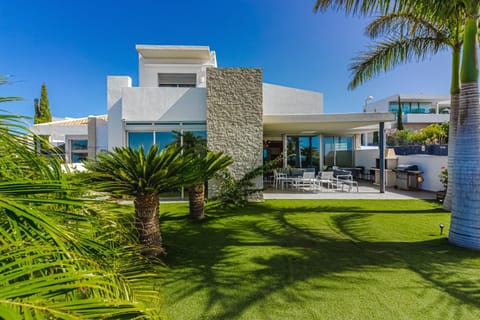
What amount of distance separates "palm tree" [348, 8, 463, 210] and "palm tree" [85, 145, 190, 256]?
8.15m

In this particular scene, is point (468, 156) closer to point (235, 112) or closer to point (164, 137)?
point (235, 112)

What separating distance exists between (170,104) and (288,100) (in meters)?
6.96

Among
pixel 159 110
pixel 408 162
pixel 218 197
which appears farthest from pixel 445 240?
pixel 159 110

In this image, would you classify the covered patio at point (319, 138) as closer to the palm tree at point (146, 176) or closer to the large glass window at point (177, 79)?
the large glass window at point (177, 79)

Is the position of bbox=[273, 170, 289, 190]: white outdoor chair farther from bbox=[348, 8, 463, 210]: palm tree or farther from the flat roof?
the flat roof

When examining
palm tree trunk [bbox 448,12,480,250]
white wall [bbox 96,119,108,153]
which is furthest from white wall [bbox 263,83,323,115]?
white wall [bbox 96,119,108,153]

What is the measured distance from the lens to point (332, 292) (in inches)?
140

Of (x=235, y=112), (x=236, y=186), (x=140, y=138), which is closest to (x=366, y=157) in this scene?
(x=235, y=112)

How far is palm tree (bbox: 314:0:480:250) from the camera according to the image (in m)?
4.96

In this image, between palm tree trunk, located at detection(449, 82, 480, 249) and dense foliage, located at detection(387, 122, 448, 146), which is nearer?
palm tree trunk, located at detection(449, 82, 480, 249)

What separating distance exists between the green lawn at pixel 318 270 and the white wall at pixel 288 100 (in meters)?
8.23

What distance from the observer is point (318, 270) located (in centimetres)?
421

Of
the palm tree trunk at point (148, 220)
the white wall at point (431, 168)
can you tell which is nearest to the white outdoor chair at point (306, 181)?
the white wall at point (431, 168)

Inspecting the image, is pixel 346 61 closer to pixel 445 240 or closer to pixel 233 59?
pixel 445 240
